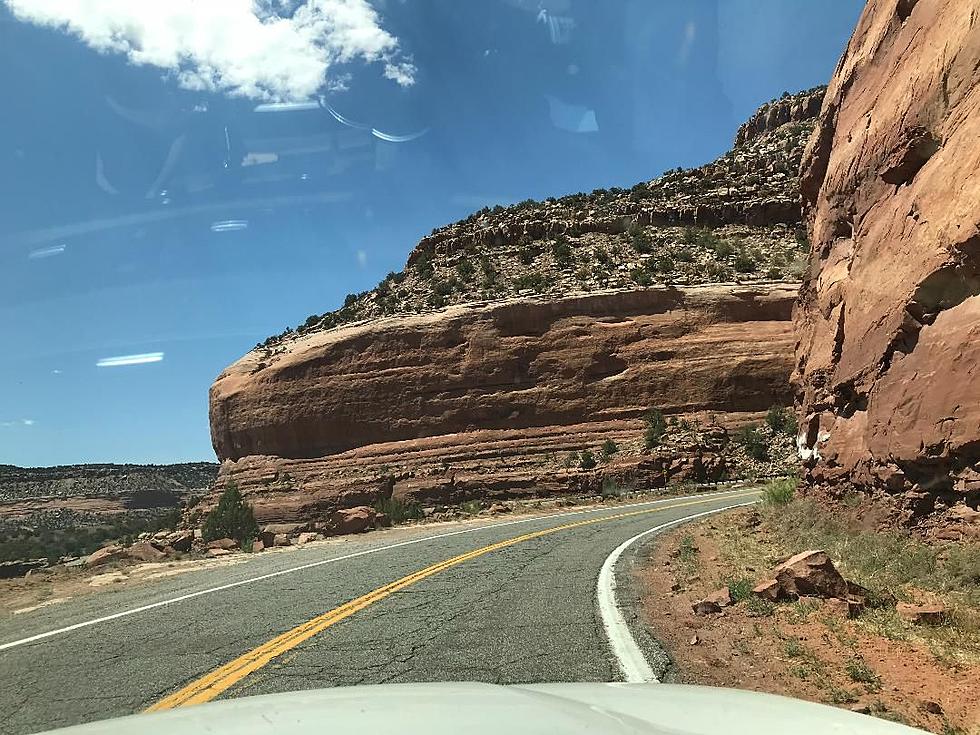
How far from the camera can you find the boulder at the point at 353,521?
26156 millimetres

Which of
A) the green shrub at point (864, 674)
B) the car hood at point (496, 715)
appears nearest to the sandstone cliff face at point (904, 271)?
the green shrub at point (864, 674)

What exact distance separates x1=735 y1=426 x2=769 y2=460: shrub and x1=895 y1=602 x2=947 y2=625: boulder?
3329 cm

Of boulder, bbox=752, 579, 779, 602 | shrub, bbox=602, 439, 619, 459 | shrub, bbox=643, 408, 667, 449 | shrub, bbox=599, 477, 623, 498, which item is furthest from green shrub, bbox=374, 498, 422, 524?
boulder, bbox=752, 579, 779, 602

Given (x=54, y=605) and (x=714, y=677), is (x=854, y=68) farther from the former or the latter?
(x=54, y=605)

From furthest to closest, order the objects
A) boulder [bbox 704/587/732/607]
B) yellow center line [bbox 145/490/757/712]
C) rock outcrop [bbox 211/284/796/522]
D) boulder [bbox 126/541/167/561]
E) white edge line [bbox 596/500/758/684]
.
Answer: rock outcrop [bbox 211/284/796/522] < boulder [bbox 126/541/167/561] < boulder [bbox 704/587/732/607] < white edge line [bbox 596/500/758/684] < yellow center line [bbox 145/490/757/712]

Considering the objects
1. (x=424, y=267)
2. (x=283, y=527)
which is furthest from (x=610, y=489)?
(x=424, y=267)

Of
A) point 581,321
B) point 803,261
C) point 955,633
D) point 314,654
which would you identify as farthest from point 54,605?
point 803,261

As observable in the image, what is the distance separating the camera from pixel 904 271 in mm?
9555

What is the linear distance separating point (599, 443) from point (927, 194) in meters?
31.4

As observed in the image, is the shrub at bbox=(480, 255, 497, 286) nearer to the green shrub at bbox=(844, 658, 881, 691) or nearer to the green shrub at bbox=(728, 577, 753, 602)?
the green shrub at bbox=(728, 577, 753, 602)

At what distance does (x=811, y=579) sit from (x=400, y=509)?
27763 millimetres

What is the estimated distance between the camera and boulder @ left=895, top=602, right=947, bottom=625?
5926 mm

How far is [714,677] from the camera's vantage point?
523cm

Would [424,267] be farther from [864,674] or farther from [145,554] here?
[864,674]
